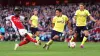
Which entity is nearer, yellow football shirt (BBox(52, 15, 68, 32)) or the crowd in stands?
yellow football shirt (BBox(52, 15, 68, 32))

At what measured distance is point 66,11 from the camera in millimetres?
38344

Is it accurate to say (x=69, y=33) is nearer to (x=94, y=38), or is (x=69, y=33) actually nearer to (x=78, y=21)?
(x=94, y=38)

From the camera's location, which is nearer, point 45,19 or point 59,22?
point 59,22

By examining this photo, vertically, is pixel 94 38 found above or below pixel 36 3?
below

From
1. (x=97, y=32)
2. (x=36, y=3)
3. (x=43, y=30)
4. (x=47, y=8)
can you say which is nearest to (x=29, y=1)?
(x=36, y=3)

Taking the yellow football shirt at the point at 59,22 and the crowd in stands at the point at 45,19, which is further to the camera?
the crowd in stands at the point at 45,19

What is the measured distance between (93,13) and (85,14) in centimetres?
1409

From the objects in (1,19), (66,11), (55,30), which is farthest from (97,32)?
(55,30)

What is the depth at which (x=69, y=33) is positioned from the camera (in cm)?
3297

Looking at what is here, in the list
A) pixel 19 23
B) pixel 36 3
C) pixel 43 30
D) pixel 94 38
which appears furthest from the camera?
pixel 36 3

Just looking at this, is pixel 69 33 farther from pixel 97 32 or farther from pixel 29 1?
pixel 29 1

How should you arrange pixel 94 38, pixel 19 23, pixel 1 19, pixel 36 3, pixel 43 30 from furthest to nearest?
pixel 36 3 < pixel 1 19 < pixel 43 30 < pixel 94 38 < pixel 19 23

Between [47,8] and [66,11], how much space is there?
248cm

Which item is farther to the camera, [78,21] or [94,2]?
[94,2]
